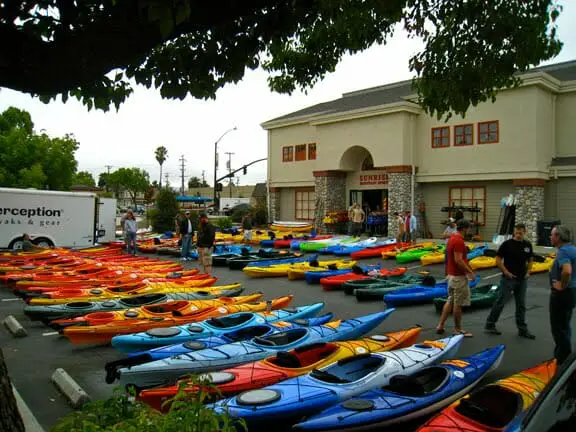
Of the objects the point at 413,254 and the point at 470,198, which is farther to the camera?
the point at 470,198

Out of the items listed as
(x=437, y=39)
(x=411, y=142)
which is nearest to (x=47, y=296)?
(x=437, y=39)

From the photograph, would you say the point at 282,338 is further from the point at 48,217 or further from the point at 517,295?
the point at 48,217

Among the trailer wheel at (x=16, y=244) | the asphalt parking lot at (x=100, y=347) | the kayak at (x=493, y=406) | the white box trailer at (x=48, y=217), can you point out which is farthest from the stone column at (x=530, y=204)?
the trailer wheel at (x=16, y=244)

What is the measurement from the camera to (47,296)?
938cm

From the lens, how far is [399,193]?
24.0m

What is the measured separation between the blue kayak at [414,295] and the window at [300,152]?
65.3 feet

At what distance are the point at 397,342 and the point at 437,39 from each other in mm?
4045

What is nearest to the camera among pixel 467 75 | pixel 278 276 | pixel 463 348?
pixel 467 75

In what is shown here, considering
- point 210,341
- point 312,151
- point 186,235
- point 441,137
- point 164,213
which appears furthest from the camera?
point 312,151

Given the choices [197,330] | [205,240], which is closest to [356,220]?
[205,240]

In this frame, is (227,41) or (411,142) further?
(411,142)

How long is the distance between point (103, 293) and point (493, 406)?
8.15m

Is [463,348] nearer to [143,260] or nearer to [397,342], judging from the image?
[397,342]

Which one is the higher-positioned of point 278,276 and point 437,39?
point 437,39
